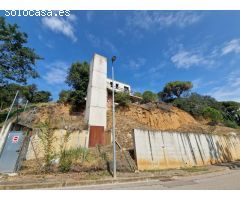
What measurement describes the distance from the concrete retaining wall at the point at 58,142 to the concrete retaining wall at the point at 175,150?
5362mm

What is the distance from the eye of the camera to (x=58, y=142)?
40.1ft

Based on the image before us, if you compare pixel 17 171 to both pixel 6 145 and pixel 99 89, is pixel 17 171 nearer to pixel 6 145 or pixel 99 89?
pixel 6 145

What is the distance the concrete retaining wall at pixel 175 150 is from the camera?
10227 mm

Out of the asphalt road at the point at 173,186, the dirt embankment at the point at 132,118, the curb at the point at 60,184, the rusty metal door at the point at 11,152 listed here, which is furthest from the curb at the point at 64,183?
the dirt embankment at the point at 132,118

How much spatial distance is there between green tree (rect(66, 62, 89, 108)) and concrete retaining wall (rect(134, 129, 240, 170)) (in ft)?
50.8

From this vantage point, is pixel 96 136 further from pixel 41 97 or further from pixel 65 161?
pixel 41 97

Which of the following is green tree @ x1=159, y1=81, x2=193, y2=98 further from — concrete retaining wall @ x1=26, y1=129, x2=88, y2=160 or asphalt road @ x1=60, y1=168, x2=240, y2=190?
asphalt road @ x1=60, y1=168, x2=240, y2=190

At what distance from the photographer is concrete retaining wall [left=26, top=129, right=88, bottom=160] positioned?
10654 millimetres

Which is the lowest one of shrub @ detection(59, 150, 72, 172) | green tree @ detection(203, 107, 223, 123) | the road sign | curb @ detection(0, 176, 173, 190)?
curb @ detection(0, 176, 173, 190)

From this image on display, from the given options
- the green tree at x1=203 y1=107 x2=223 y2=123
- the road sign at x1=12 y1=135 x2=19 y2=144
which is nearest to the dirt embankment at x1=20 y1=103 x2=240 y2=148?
the green tree at x1=203 y1=107 x2=223 y2=123

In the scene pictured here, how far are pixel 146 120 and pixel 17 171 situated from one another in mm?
20327

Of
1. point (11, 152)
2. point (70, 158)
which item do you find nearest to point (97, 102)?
point (70, 158)

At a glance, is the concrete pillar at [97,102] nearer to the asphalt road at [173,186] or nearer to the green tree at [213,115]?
the asphalt road at [173,186]

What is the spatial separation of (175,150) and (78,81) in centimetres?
→ 1849
